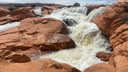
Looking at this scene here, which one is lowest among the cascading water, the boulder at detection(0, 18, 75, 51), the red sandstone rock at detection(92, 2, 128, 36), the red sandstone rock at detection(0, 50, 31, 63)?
the cascading water

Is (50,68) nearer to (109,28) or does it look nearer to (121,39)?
(121,39)

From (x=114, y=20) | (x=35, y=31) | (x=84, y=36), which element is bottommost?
(x=84, y=36)

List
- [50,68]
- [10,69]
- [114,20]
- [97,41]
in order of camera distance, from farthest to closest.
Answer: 1. [97,41]
2. [114,20]
3. [50,68]
4. [10,69]

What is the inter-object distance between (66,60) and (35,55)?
78.2 inches

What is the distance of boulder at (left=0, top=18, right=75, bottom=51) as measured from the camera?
5.68 meters

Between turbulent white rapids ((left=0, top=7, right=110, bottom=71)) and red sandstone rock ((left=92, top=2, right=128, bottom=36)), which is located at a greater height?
red sandstone rock ((left=92, top=2, right=128, bottom=36))

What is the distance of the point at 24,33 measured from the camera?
676cm

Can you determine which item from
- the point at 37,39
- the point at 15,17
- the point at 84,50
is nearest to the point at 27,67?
the point at 37,39

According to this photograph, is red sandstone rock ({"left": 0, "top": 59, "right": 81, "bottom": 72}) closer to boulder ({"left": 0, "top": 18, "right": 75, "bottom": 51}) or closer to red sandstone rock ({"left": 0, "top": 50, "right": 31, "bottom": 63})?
red sandstone rock ({"left": 0, "top": 50, "right": 31, "bottom": 63})

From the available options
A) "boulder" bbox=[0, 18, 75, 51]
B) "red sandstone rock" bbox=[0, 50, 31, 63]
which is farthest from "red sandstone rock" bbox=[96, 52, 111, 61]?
"red sandstone rock" bbox=[0, 50, 31, 63]

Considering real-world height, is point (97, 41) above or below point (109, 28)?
below

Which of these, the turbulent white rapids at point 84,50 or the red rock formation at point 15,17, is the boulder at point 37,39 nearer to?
the turbulent white rapids at point 84,50

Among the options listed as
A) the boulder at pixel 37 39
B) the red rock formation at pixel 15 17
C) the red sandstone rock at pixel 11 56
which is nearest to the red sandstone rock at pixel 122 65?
the red sandstone rock at pixel 11 56

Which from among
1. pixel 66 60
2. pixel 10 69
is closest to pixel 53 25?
pixel 66 60
